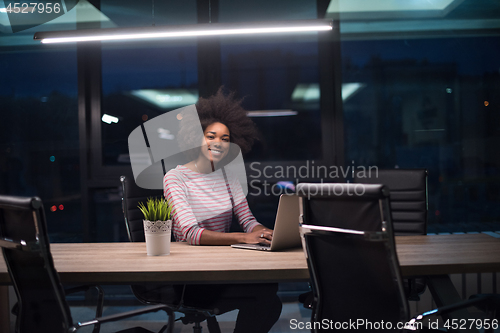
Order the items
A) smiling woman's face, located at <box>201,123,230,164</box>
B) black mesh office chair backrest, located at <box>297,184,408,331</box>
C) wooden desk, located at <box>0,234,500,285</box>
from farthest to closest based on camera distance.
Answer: smiling woman's face, located at <box>201,123,230,164</box>
wooden desk, located at <box>0,234,500,285</box>
black mesh office chair backrest, located at <box>297,184,408,331</box>

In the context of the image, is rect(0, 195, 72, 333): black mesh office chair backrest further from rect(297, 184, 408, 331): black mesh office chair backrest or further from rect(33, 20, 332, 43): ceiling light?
rect(33, 20, 332, 43): ceiling light

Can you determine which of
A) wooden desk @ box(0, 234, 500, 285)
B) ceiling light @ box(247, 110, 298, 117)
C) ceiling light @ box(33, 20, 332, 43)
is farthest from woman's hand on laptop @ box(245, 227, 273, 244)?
ceiling light @ box(247, 110, 298, 117)

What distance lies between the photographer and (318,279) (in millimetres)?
1373

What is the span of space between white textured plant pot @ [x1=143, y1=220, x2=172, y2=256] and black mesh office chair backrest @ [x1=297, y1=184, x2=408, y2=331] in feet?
2.30

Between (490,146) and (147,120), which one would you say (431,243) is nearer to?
(490,146)

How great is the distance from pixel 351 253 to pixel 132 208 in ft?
4.88

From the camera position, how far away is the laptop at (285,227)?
1.65m

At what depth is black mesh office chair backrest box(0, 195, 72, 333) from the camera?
124 centimetres

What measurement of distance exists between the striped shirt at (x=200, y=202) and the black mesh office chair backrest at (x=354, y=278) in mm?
809

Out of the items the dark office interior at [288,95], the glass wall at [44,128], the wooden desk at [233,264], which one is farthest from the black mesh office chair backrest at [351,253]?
the glass wall at [44,128]

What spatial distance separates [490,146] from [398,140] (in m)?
0.87

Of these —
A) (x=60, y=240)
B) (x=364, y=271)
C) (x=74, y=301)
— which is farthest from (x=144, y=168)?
(x=364, y=271)

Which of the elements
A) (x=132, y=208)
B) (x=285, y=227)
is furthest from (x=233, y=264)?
(x=132, y=208)

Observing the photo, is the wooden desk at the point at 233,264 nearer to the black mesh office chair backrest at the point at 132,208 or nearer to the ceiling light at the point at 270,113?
the black mesh office chair backrest at the point at 132,208
